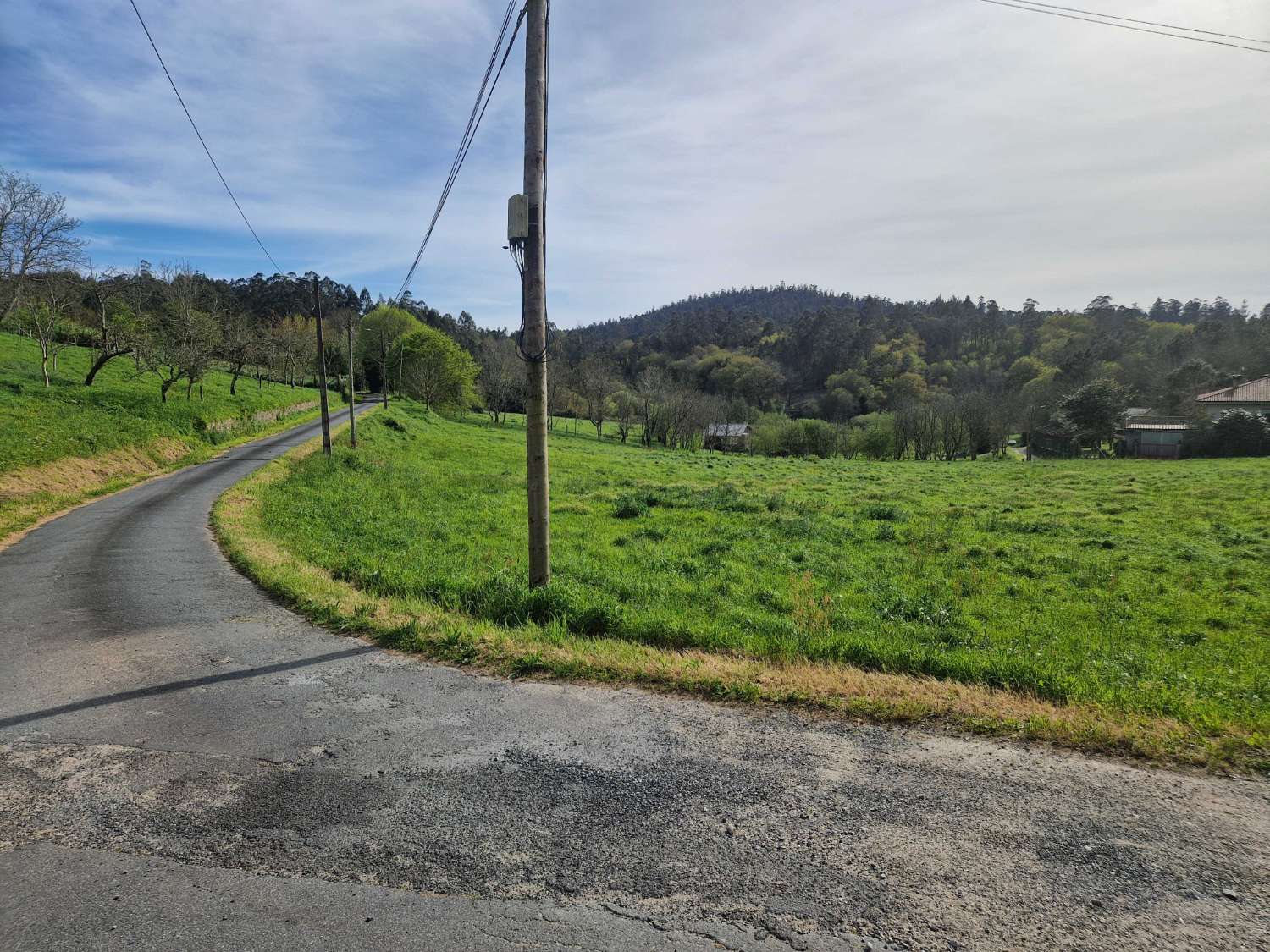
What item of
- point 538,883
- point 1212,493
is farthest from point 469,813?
point 1212,493

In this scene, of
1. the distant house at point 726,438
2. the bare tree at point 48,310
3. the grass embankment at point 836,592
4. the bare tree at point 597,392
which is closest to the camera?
the grass embankment at point 836,592

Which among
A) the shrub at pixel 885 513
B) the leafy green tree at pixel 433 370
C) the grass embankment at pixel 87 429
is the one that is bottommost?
the shrub at pixel 885 513

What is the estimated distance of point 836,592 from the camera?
34.2 feet

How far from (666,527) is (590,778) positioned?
12.2 meters

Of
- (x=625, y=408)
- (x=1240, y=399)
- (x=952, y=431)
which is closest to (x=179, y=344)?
(x=625, y=408)

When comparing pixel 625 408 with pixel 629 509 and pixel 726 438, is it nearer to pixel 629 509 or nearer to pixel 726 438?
pixel 726 438

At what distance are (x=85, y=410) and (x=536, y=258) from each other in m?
27.3

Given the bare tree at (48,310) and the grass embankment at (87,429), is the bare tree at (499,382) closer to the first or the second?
the grass embankment at (87,429)

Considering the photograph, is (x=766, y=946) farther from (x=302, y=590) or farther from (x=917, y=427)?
(x=917, y=427)

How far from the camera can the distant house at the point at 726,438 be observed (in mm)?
85056

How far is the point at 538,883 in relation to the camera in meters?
3.18

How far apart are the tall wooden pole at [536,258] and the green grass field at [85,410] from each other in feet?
62.9

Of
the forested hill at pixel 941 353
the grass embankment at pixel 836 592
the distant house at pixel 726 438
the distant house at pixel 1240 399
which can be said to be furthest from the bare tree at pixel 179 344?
the distant house at pixel 1240 399

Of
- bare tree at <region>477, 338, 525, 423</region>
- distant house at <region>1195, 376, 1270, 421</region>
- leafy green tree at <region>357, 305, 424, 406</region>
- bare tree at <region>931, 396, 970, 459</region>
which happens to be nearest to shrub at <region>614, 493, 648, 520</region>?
leafy green tree at <region>357, 305, 424, 406</region>
